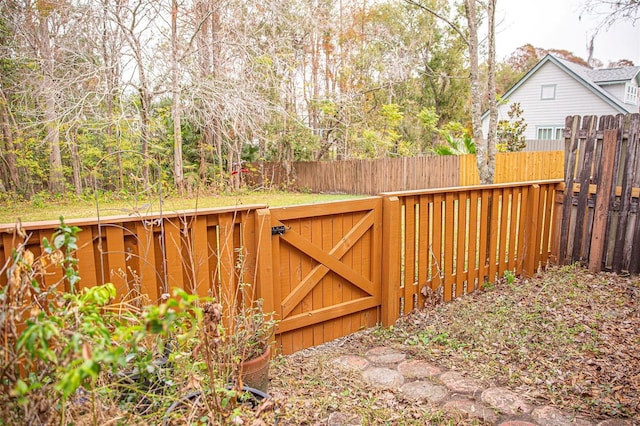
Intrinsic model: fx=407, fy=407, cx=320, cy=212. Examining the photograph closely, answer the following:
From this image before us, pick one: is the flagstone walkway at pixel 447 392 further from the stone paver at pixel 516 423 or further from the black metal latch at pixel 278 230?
the black metal latch at pixel 278 230

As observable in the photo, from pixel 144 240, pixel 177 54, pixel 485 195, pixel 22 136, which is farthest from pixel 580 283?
pixel 22 136

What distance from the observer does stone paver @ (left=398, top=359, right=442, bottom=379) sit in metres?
2.74

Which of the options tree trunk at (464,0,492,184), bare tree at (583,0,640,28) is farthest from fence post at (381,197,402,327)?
bare tree at (583,0,640,28)

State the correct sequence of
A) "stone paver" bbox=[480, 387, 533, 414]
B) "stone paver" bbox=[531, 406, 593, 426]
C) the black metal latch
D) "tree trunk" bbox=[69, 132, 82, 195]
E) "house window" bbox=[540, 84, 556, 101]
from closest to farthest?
1. "stone paver" bbox=[531, 406, 593, 426]
2. "stone paver" bbox=[480, 387, 533, 414]
3. the black metal latch
4. "tree trunk" bbox=[69, 132, 82, 195]
5. "house window" bbox=[540, 84, 556, 101]

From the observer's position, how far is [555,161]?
13250 mm

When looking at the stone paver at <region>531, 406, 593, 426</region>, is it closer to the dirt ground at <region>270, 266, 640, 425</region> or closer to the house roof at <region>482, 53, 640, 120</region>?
the dirt ground at <region>270, 266, 640, 425</region>

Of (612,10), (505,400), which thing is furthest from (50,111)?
(612,10)

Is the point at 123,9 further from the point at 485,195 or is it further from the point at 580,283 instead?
the point at 580,283

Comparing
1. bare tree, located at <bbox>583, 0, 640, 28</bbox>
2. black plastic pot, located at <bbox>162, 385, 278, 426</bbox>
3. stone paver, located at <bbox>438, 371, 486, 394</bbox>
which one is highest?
bare tree, located at <bbox>583, 0, 640, 28</bbox>

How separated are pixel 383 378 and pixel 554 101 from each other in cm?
2206

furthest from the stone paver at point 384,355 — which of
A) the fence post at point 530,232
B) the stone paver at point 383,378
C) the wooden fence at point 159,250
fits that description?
the fence post at point 530,232

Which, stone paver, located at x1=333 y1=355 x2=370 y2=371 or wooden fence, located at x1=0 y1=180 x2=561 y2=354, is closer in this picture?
wooden fence, located at x1=0 y1=180 x2=561 y2=354

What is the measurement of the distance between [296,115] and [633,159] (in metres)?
11.1

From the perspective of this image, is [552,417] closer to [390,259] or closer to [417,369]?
[417,369]
